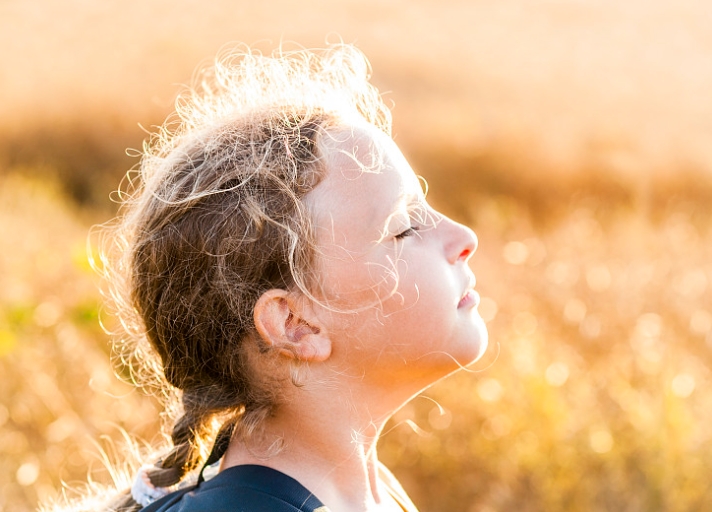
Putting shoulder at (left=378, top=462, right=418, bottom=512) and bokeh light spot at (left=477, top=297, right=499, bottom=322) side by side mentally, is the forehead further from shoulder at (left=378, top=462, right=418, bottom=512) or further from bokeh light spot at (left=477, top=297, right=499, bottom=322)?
bokeh light spot at (left=477, top=297, right=499, bottom=322)

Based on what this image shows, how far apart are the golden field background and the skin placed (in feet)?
2.76

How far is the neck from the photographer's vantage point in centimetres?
132

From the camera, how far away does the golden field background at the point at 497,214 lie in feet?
A: 8.36

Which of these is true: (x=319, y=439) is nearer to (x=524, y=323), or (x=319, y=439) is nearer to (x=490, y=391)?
(x=490, y=391)

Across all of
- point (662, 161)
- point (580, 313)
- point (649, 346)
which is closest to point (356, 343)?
point (649, 346)

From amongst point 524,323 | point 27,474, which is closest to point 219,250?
point 27,474

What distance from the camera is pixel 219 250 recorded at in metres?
1.29

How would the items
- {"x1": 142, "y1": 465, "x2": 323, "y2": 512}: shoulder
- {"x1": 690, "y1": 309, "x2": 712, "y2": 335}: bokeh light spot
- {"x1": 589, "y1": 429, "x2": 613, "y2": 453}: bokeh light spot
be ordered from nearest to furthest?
{"x1": 142, "y1": 465, "x2": 323, "y2": 512}: shoulder
{"x1": 589, "y1": 429, "x2": 613, "y2": 453}: bokeh light spot
{"x1": 690, "y1": 309, "x2": 712, "y2": 335}: bokeh light spot

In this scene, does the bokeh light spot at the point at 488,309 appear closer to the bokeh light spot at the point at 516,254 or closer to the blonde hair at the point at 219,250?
the bokeh light spot at the point at 516,254

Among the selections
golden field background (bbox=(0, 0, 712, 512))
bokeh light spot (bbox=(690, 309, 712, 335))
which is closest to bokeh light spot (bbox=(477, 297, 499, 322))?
golden field background (bbox=(0, 0, 712, 512))

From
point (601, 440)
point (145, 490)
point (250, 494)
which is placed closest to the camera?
point (250, 494)

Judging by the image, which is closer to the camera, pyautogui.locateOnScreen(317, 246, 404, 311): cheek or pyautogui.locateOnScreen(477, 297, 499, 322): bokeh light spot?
pyautogui.locateOnScreen(317, 246, 404, 311): cheek

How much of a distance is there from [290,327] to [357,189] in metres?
0.24

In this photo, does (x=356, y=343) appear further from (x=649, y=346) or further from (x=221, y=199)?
(x=649, y=346)
